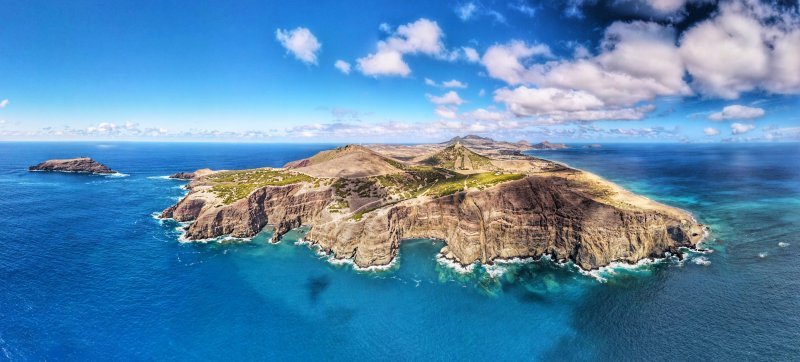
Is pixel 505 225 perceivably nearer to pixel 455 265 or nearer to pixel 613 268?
pixel 455 265

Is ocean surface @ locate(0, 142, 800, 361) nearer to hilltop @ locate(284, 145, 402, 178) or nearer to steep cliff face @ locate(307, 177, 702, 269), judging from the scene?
steep cliff face @ locate(307, 177, 702, 269)

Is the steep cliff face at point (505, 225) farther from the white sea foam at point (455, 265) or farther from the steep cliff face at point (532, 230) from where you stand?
the white sea foam at point (455, 265)

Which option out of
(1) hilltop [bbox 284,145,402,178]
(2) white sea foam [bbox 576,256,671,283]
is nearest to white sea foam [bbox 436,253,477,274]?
(2) white sea foam [bbox 576,256,671,283]

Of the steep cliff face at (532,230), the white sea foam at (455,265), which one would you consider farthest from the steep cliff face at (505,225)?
the white sea foam at (455,265)

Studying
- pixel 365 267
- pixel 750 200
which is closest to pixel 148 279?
pixel 365 267

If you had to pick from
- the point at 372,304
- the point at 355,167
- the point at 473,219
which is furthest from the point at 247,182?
the point at 473,219

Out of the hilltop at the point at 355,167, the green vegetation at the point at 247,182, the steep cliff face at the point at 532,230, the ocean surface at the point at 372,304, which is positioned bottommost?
the ocean surface at the point at 372,304
